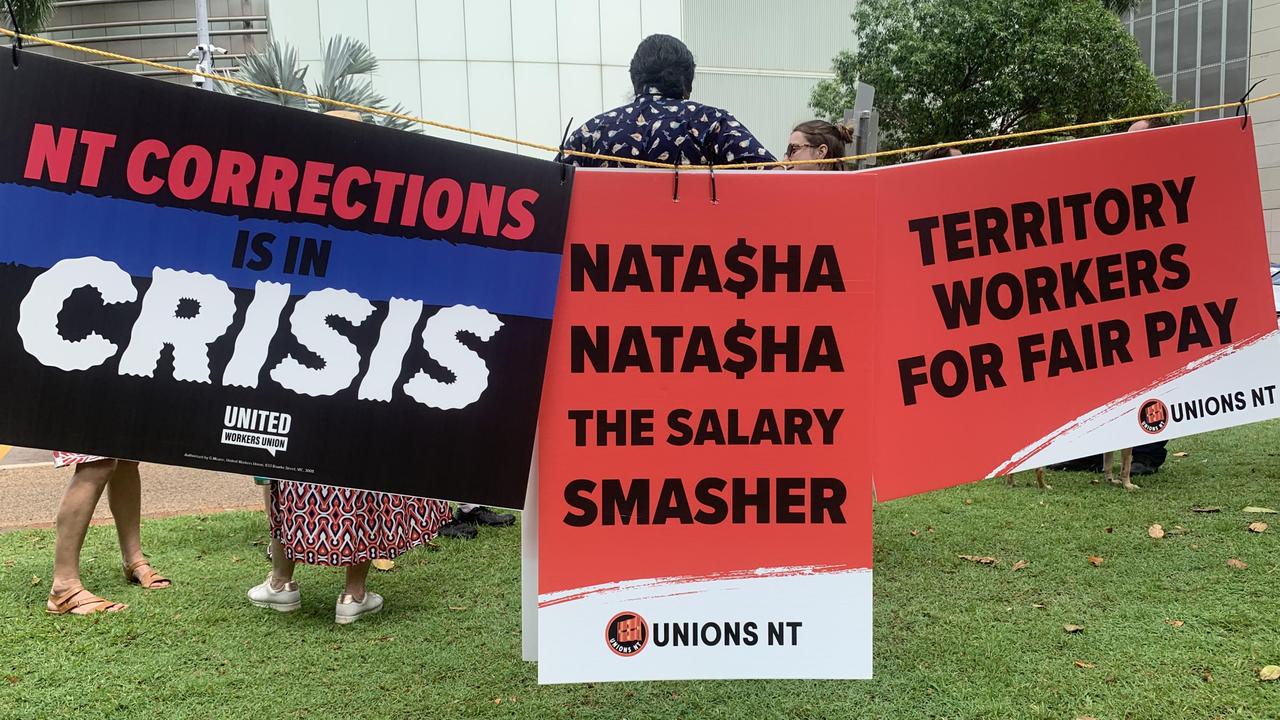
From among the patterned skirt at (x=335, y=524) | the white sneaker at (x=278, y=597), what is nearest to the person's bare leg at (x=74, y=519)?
the white sneaker at (x=278, y=597)

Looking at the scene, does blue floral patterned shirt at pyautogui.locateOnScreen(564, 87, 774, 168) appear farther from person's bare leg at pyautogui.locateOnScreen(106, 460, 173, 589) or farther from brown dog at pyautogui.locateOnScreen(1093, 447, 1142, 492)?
brown dog at pyautogui.locateOnScreen(1093, 447, 1142, 492)

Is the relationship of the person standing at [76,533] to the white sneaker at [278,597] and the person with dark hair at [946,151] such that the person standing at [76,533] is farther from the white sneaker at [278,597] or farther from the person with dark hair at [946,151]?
the person with dark hair at [946,151]

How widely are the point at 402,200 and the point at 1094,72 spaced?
21.6m

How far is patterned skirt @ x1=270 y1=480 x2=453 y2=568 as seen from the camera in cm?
386

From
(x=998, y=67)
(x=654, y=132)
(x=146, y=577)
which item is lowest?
(x=146, y=577)

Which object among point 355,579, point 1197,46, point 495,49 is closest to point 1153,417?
point 355,579

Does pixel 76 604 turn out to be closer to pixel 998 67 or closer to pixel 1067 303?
pixel 1067 303

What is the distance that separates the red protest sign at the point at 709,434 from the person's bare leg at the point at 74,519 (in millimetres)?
2813

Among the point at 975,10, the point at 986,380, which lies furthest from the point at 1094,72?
the point at 986,380

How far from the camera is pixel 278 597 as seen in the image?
414 centimetres

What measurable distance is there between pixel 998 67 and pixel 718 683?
20.3m

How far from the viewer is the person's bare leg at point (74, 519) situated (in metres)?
4.13

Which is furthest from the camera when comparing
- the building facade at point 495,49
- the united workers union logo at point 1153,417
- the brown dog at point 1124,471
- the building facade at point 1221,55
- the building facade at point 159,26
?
the building facade at point 159,26

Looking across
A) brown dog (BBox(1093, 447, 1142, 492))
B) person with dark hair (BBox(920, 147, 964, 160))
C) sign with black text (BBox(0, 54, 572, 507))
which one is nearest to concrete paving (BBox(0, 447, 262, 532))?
sign with black text (BBox(0, 54, 572, 507))
